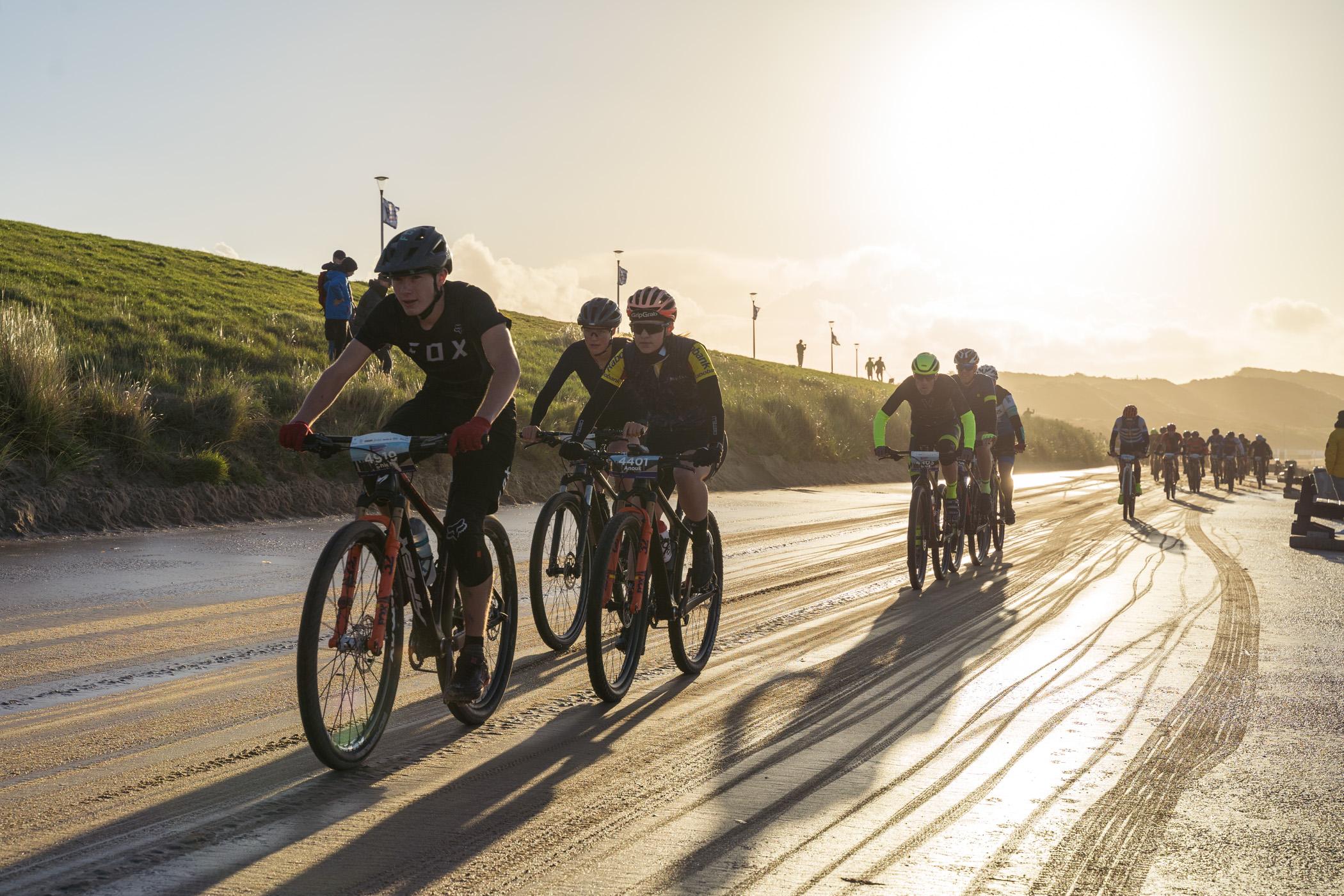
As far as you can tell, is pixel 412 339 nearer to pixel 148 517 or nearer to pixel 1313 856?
pixel 1313 856

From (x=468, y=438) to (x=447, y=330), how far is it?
0.77m

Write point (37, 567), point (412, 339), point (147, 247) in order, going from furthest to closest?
point (147, 247)
point (37, 567)
point (412, 339)

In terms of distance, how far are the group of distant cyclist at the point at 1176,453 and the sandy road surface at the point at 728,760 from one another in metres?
11.8

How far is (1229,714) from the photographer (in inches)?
219

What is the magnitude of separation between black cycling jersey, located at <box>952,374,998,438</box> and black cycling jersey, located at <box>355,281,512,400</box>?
8.96 m

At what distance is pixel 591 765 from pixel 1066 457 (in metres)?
55.6

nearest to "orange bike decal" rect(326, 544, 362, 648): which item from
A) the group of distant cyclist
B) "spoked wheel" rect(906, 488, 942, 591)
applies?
"spoked wheel" rect(906, 488, 942, 591)

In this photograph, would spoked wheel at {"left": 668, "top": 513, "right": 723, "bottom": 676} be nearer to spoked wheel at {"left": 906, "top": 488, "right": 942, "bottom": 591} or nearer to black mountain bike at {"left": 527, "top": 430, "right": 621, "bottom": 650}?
black mountain bike at {"left": 527, "top": 430, "right": 621, "bottom": 650}

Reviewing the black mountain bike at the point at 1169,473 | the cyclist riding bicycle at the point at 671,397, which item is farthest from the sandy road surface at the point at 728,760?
the black mountain bike at the point at 1169,473

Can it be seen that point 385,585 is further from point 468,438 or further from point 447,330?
point 447,330

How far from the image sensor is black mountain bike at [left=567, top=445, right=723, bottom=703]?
18.3 feet

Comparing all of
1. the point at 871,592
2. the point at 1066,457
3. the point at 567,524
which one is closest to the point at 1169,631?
the point at 871,592

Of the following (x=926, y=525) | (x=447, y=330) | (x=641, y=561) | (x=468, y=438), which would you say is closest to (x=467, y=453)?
(x=447, y=330)

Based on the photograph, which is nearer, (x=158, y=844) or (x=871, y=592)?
(x=158, y=844)
